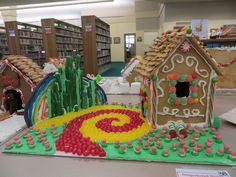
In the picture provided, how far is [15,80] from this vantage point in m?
2.01

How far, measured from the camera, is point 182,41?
1.55 meters

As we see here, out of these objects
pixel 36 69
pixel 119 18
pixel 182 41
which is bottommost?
pixel 36 69

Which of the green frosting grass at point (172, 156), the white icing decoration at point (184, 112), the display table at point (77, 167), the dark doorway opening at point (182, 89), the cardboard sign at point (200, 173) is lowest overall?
the display table at point (77, 167)

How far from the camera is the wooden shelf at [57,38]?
20.4 ft

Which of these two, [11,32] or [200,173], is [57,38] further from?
[200,173]

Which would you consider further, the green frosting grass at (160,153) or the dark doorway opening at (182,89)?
the dark doorway opening at (182,89)

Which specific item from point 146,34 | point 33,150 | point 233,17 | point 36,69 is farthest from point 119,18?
point 33,150

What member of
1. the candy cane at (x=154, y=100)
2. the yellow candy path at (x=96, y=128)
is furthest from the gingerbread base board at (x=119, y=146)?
the candy cane at (x=154, y=100)

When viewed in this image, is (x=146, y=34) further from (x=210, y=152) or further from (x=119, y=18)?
(x=210, y=152)

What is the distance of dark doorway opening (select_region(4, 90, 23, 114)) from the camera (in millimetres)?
2100

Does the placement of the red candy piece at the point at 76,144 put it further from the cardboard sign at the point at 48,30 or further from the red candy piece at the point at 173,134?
the cardboard sign at the point at 48,30

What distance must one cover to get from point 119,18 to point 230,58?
35.1 ft

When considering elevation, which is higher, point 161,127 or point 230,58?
point 230,58

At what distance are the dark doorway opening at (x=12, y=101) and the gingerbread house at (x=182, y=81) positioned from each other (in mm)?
1437
